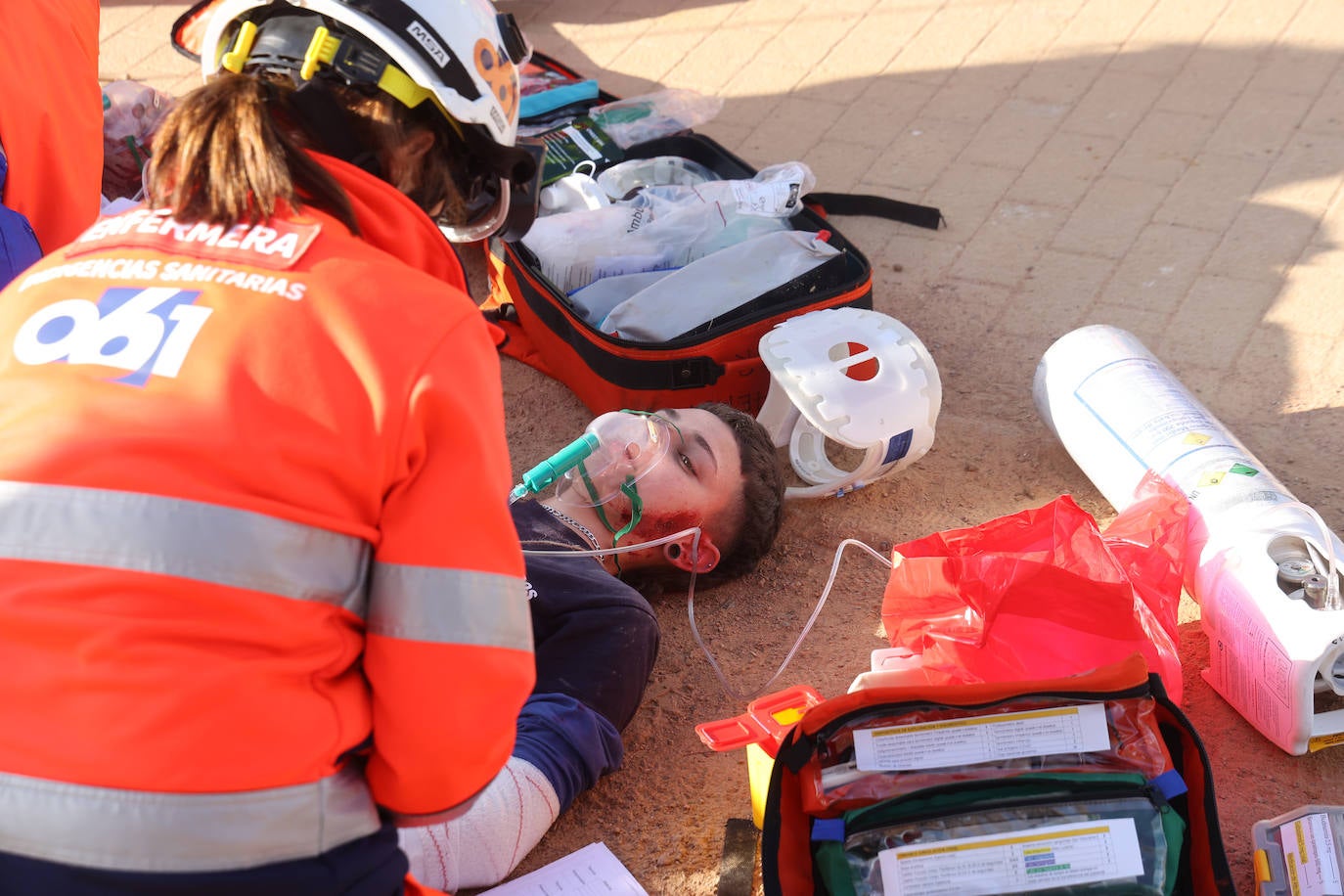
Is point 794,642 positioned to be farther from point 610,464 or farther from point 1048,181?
point 1048,181

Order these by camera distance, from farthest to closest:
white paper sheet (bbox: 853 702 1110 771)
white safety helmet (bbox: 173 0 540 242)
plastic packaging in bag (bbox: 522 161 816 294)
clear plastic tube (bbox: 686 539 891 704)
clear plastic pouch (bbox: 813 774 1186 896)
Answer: plastic packaging in bag (bbox: 522 161 816 294) → clear plastic tube (bbox: 686 539 891 704) → white paper sheet (bbox: 853 702 1110 771) → clear plastic pouch (bbox: 813 774 1186 896) → white safety helmet (bbox: 173 0 540 242)

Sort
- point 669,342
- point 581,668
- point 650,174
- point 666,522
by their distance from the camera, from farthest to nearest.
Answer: point 650,174
point 669,342
point 666,522
point 581,668

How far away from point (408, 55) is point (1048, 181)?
3065 millimetres

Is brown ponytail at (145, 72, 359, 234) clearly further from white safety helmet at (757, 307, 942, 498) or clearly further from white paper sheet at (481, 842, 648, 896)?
white safety helmet at (757, 307, 942, 498)

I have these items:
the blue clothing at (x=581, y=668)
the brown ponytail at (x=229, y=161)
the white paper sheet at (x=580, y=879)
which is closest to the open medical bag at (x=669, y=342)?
the blue clothing at (x=581, y=668)

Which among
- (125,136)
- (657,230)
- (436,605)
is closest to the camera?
(436,605)

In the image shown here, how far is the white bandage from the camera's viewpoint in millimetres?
2223

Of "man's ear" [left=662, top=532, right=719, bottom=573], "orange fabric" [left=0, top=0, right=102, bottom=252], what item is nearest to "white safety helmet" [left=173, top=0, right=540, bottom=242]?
"orange fabric" [left=0, top=0, right=102, bottom=252]

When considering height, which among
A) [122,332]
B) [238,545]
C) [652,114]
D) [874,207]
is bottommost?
[874,207]

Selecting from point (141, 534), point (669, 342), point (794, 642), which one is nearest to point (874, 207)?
point (669, 342)

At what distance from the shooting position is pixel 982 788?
206cm

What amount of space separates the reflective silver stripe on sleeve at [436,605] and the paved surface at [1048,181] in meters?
1.05

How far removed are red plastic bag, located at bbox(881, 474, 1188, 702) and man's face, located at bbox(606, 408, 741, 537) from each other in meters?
0.49

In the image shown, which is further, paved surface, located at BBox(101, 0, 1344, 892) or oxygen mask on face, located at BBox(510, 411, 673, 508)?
paved surface, located at BBox(101, 0, 1344, 892)
